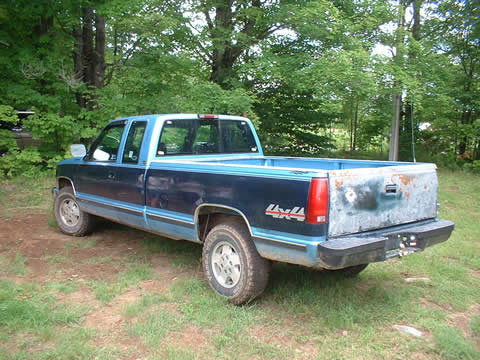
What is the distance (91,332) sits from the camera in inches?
142

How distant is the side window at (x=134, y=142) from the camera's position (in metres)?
5.34

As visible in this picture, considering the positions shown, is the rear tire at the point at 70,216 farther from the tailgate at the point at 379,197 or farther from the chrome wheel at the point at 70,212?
the tailgate at the point at 379,197

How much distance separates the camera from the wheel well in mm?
4199

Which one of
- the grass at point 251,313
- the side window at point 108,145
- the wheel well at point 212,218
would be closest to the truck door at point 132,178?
the side window at point 108,145

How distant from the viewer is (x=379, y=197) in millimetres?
3779

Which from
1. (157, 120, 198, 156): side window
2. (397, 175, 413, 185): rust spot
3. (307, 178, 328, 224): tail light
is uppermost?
(157, 120, 198, 156): side window

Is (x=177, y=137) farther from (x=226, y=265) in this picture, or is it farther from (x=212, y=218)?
(x=226, y=265)

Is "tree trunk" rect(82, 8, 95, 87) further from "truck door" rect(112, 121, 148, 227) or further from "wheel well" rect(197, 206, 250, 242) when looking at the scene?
"wheel well" rect(197, 206, 250, 242)

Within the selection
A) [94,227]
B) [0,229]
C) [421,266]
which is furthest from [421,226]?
[0,229]

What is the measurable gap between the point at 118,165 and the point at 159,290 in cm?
186

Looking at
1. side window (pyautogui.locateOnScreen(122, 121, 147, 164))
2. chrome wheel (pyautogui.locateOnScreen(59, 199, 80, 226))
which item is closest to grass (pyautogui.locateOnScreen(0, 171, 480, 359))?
chrome wheel (pyautogui.locateOnScreen(59, 199, 80, 226))

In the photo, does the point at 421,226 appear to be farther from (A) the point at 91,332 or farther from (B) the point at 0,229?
(B) the point at 0,229

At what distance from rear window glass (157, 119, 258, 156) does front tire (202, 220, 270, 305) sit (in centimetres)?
152

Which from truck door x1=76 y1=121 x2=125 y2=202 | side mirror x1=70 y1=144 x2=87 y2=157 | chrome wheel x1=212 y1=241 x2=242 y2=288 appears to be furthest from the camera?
side mirror x1=70 y1=144 x2=87 y2=157
